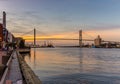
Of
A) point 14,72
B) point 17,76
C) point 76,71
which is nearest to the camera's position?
point 17,76

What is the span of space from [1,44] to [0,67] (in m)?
37.7

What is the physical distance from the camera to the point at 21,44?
13612 cm

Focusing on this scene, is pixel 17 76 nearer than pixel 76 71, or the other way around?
pixel 17 76

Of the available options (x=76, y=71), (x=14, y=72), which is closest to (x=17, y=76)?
(x=14, y=72)

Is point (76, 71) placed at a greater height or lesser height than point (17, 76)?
lesser

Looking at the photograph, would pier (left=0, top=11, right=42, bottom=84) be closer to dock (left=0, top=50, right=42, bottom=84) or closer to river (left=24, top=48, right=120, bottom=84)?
dock (left=0, top=50, right=42, bottom=84)

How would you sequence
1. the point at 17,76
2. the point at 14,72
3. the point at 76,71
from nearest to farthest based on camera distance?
the point at 17,76, the point at 14,72, the point at 76,71

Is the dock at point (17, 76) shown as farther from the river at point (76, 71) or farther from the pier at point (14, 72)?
the river at point (76, 71)

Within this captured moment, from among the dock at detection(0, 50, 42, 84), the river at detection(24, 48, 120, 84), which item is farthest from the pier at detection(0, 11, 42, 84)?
the river at detection(24, 48, 120, 84)

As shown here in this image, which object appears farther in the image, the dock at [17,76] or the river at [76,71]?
the river at [76,71]

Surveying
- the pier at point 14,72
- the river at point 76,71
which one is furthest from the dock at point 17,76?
the river at point 76,71

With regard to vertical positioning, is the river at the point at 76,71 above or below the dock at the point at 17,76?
below

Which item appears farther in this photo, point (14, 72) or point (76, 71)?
point (76, 71)

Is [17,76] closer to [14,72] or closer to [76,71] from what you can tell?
[14,72]
